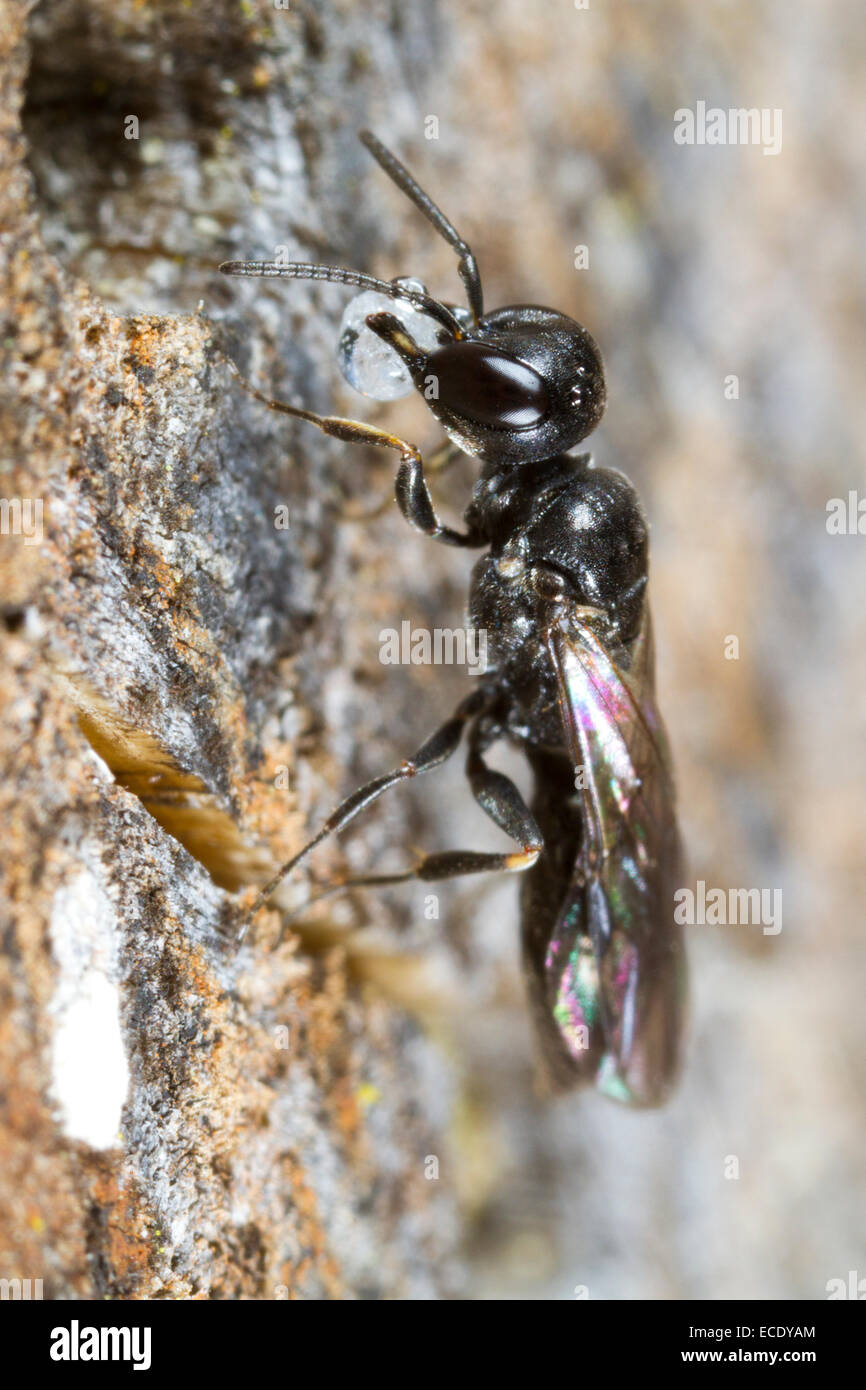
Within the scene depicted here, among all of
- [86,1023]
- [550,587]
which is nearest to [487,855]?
[550,587]

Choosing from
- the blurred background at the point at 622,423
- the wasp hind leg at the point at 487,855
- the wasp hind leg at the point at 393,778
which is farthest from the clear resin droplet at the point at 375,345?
the wasp hind leg at the point at 487,855

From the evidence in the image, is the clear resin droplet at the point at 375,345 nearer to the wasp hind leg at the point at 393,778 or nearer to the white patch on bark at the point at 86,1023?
the wasp hind leg at the point at 393,778

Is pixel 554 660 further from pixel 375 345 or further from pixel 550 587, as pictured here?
pixel 375 345

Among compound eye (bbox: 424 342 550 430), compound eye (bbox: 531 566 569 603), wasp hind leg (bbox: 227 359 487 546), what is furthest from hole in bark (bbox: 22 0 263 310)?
compound eye (bbox: 531 566 569 603)

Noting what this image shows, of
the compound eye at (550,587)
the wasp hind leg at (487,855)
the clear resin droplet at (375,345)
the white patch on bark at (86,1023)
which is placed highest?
the clear resin droplet at (375,345)
